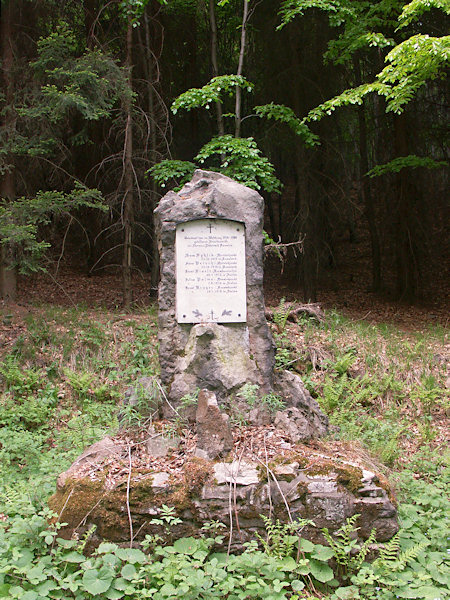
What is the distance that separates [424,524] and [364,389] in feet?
10.3

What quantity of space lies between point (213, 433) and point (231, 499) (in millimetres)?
561

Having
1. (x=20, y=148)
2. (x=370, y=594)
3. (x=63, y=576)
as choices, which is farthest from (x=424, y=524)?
(x=20, y=148)

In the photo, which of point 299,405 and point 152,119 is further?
point 152,119

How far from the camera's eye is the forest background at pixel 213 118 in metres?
8.88

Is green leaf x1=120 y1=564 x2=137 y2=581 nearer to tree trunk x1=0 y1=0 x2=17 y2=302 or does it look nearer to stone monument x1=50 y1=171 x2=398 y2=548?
stone monument x1=50 y1=171 x2=398 y2=548

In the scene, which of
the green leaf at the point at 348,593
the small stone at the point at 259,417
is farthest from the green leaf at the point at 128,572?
the small stone at the point at 259,417

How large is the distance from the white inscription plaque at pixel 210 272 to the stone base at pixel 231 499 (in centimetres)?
155

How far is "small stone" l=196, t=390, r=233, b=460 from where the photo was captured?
4098 mm

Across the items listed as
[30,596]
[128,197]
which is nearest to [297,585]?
[30,596]

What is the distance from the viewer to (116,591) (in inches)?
128

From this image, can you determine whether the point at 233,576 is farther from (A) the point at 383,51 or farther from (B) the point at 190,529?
(A) the point at 383,51

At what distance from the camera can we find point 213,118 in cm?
1493

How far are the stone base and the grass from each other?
24.8 inches

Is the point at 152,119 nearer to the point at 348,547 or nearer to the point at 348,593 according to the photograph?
the point at 348,547
